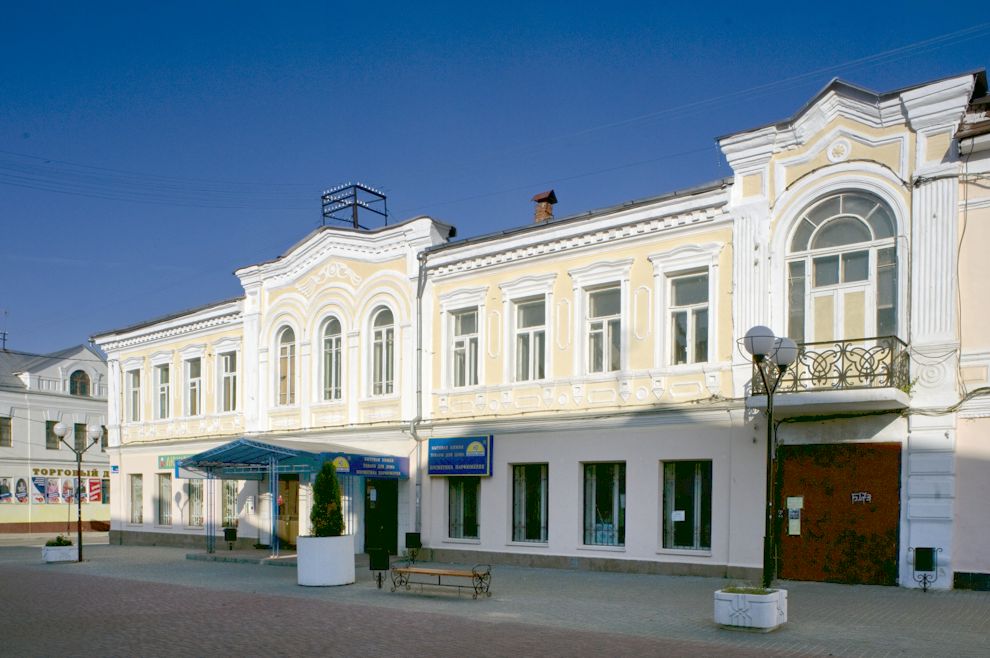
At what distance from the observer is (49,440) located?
44.8 metres

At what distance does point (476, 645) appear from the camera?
1055 cm

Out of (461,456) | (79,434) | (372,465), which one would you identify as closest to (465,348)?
(461,456)

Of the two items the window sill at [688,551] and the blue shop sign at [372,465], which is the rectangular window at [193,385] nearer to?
the blue shop sign at [372,465]

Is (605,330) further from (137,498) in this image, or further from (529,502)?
(137,498)

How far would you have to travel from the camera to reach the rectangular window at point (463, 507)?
21609mm

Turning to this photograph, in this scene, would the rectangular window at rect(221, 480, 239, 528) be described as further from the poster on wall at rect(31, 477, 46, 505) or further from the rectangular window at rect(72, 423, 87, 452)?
the rectangular window at rect(72, 423, 87, 452)

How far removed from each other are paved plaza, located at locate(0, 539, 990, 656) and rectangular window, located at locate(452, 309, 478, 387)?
5.63 m

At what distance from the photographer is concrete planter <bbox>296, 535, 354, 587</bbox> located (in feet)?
54.2

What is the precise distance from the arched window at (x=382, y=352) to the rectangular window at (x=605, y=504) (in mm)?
6450

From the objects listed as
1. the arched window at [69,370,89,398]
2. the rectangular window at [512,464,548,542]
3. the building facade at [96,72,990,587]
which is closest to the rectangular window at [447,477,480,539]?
the building facade at [96,72,990,587]

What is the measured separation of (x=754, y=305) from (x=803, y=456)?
2.83m

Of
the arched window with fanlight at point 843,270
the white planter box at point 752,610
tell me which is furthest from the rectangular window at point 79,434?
the white planter box at point 752,610

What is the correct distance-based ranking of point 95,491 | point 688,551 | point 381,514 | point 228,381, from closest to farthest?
1. point 688,551
2. point 381,514
3. point 228,381
4. point 95,491

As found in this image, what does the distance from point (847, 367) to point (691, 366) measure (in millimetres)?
3256
